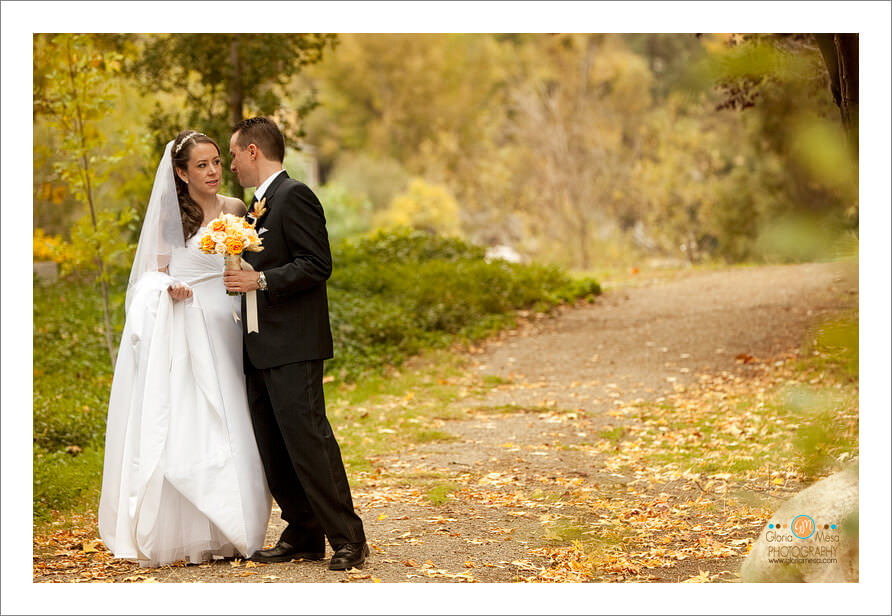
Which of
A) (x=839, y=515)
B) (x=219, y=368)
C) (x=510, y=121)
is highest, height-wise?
(x=510, y=121)

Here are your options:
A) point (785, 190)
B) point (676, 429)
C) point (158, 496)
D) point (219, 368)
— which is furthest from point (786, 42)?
point (785, 190)

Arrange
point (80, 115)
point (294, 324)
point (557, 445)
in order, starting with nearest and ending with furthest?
point (294, 324)
point (557, 445)
point (80, 115)

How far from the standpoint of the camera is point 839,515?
3539 mm

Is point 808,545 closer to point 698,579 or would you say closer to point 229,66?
point 698,579

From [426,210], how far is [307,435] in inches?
746

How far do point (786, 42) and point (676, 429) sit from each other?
284 cm

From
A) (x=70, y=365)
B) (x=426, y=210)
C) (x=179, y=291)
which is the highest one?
(x=426, y=210)

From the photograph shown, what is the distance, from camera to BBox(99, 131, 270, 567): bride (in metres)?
4.02

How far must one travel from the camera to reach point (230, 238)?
3676mm

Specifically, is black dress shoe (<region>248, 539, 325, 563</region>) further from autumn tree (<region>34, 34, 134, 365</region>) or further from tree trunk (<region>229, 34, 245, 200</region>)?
tree trunk (<region>229, 34, 245, 200</region>)

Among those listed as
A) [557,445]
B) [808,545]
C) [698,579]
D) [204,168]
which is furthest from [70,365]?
[808,545]

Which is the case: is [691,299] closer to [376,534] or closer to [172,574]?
[376,534]

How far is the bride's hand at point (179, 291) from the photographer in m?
4.14

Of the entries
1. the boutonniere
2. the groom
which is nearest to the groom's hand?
the groom
